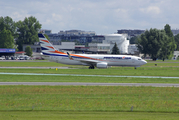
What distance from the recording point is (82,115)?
1656 cm

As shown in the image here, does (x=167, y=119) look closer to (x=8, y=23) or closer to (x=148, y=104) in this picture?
(x=148, y=104)

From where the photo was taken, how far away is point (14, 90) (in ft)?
81.8

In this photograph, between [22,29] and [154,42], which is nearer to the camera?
[154,42]

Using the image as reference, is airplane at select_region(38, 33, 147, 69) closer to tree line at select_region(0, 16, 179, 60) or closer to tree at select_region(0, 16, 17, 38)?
tree line at select_region(0, 16, 179, 60)

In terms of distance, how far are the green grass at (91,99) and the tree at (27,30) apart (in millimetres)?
160331

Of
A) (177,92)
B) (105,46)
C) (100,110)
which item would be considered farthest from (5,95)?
(105,46)

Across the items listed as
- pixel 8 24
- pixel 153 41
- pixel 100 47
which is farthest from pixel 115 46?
pixel 8 24

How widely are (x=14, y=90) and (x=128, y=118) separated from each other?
511 inches

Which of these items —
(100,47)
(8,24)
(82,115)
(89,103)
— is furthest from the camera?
(100,47)

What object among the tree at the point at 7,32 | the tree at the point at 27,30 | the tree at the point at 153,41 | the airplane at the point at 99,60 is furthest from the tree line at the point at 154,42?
the tree at the point at 27,30

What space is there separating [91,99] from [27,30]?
549ft

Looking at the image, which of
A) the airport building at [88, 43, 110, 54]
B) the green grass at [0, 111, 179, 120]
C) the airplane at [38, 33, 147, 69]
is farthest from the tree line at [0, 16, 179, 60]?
the green grass at [0, 111, 179, 120]

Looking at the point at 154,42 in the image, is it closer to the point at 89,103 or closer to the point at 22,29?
the point at 22,29

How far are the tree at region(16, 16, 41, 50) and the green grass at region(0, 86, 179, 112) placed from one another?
526 feet
